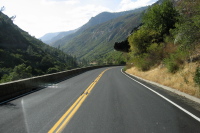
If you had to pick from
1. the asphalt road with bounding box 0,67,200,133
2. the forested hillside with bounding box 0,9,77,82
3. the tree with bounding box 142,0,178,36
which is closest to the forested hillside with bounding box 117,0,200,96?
the tree with bounding box 142,0,178,36

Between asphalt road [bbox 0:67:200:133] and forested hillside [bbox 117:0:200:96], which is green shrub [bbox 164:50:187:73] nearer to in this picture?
forested hillside [bbox 117:0:200:96]

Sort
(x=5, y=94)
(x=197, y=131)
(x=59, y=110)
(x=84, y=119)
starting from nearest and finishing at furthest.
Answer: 1. (x=197, y=131)
2. (x=84, y=119)
3. (x=59, y=110)
4. (x=5, y=94)

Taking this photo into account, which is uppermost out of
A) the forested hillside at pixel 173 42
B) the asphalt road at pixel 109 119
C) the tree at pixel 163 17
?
the tree at pixel 163 17

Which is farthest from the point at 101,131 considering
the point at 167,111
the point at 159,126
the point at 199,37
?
the point at 199,37

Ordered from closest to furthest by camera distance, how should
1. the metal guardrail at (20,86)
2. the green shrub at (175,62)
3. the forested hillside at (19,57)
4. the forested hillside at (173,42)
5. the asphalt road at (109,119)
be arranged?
1. the asphalt road at (109,119)
2. the forested hillside at (173,42)
3. the metal guardrail at (20,86)
4. the green shrub at (175,62)
5. the forested hillside at (19,57)

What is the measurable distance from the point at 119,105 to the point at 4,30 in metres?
168

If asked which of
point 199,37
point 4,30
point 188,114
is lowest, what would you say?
point 188,114

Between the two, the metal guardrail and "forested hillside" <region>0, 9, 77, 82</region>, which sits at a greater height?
"forested hillside" <region>0, 9, 77, 82</region>

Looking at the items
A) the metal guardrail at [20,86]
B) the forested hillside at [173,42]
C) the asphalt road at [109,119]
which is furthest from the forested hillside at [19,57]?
the asphalt road at [109,119]

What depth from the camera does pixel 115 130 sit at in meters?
5.14

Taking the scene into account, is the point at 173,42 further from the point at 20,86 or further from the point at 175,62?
the point at 20,86

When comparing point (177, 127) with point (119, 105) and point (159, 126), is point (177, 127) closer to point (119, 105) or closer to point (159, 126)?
point (159, 126)

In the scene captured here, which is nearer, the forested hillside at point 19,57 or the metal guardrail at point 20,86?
the metal guardrail at point 20,86

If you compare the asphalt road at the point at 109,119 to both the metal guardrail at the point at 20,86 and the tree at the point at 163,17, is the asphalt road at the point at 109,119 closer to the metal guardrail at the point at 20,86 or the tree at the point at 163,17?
the metal guardrail at the point at 20,86
